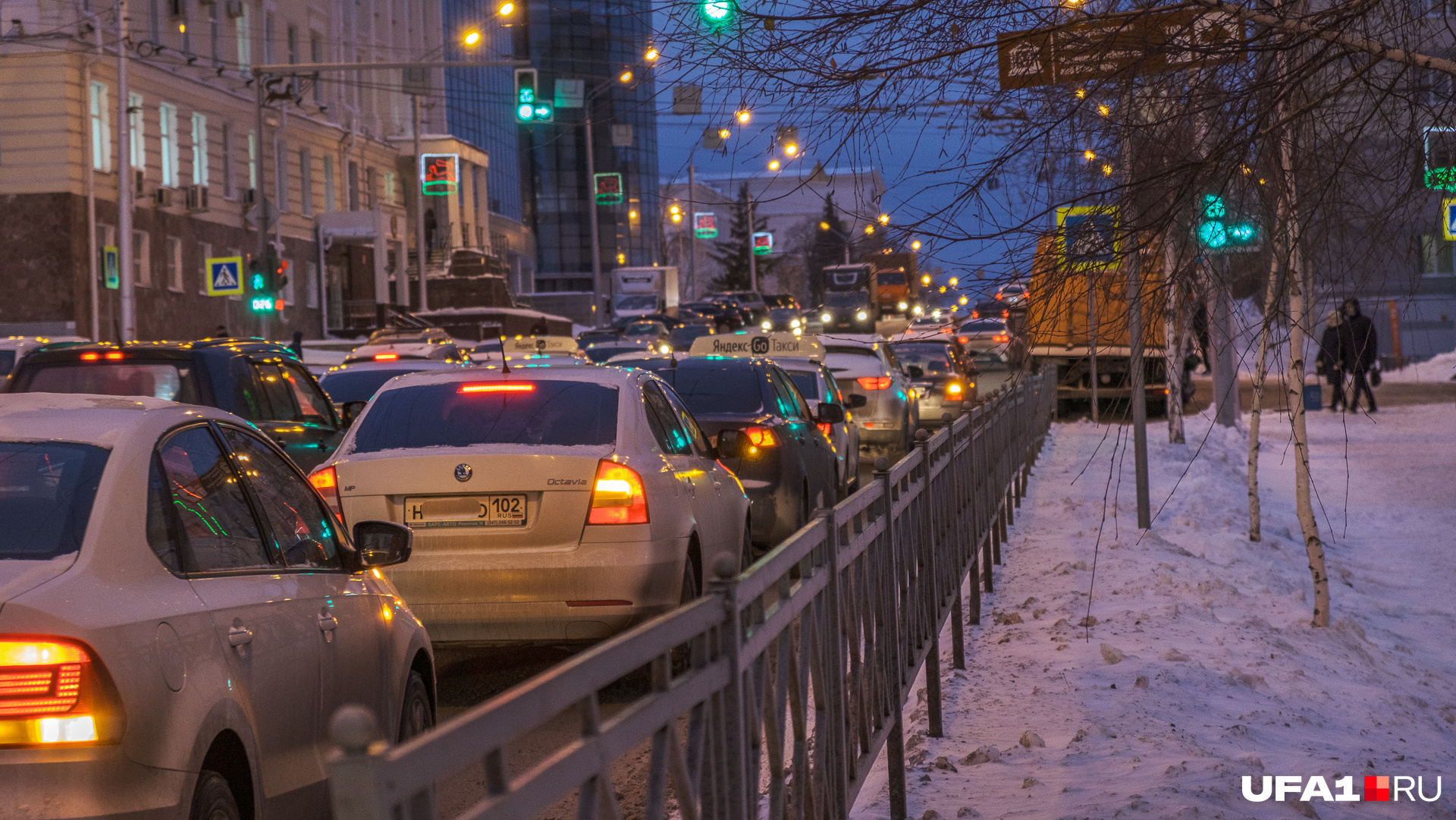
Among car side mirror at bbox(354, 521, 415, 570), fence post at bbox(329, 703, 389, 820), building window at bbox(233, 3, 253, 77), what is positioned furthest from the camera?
building window at bbox(233, 3, 253, 77)

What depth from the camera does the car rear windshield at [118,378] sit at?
1036 centimetres

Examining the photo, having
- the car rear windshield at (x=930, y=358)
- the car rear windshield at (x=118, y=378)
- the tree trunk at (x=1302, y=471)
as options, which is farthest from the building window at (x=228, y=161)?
the tree trunk at (x=1302, y=471)

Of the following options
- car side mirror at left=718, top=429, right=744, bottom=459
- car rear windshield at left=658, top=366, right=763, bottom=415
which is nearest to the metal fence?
car side mirror at left=718, top=429, right=744, bottom=459

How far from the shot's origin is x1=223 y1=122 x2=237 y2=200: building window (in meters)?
48.2

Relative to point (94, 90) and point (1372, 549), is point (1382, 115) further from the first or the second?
point (94, 90)

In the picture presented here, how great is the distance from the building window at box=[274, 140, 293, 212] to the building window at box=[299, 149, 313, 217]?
82.9 inches

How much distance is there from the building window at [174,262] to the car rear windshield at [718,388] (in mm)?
33328

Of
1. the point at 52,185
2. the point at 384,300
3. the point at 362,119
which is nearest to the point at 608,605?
the point at 52,185

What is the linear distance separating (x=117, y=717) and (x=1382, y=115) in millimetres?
4526

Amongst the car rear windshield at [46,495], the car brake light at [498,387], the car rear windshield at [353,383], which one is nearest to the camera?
the car rear windshield at [46,495]

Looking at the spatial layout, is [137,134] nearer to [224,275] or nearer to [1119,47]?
[224,275]

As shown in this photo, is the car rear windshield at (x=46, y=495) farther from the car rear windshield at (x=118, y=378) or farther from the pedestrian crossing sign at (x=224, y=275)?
the pedestrian crossing sign at (x=224, y=275)

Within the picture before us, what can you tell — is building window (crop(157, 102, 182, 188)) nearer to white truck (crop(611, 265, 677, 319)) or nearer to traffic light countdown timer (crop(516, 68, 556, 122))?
traffic light countdown timer (crop(516, 68, 556, 122))

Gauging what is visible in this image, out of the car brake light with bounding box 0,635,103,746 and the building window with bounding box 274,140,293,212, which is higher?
the building window with bounding box 274,140,293,212
